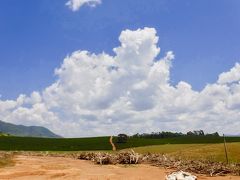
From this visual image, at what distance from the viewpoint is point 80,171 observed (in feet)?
90.2

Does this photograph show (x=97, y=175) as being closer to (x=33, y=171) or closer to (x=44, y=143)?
(x=33, y=171)

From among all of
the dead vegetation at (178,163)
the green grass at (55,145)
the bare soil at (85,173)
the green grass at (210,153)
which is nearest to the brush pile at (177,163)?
the dead vegetation at (178,163)

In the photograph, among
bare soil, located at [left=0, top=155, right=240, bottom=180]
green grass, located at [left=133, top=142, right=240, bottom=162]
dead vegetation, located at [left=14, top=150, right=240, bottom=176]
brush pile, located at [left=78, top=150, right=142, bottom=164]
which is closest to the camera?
bare soil, located at [left=0, top=155, right=240, bottom=180]

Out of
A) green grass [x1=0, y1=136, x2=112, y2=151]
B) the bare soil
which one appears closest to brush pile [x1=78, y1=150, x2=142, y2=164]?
the bare soil

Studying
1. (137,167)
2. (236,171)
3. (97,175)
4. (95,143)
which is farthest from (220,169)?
(95,143)

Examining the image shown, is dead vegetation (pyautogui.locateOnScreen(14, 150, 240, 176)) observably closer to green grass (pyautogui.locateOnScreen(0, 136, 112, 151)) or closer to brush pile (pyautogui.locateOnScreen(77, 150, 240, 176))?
brush pile (pyautogui.locateOnScreen(77, 150, 240, 176))

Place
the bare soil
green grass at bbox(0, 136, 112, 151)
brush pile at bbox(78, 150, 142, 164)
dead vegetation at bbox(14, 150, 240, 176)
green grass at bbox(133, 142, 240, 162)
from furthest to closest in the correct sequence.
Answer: green grass at bbox(0, 136, 112, 151), green grass at bbox(133, 142, 240, 162), brush pile at bbox(78, 150, 142, 164), dead vegetation at bbox(14, 150, 240, 176), the bare soil

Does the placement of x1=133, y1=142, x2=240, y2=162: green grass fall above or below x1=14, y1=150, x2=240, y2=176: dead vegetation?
above

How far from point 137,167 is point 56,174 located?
6366 mm

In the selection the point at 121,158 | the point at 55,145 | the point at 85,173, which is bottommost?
the point at 85,173

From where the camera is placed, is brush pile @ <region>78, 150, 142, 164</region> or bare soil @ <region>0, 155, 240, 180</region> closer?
bare soil @ <region>0, 155, 240, 180</region>

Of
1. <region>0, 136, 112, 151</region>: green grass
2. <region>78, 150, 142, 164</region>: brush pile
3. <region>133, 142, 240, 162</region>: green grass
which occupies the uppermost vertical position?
<region>0, 136, 112, 151</region>: green grass

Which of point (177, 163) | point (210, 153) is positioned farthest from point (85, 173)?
point (210, 153)

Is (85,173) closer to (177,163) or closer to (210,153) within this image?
(177,163)
